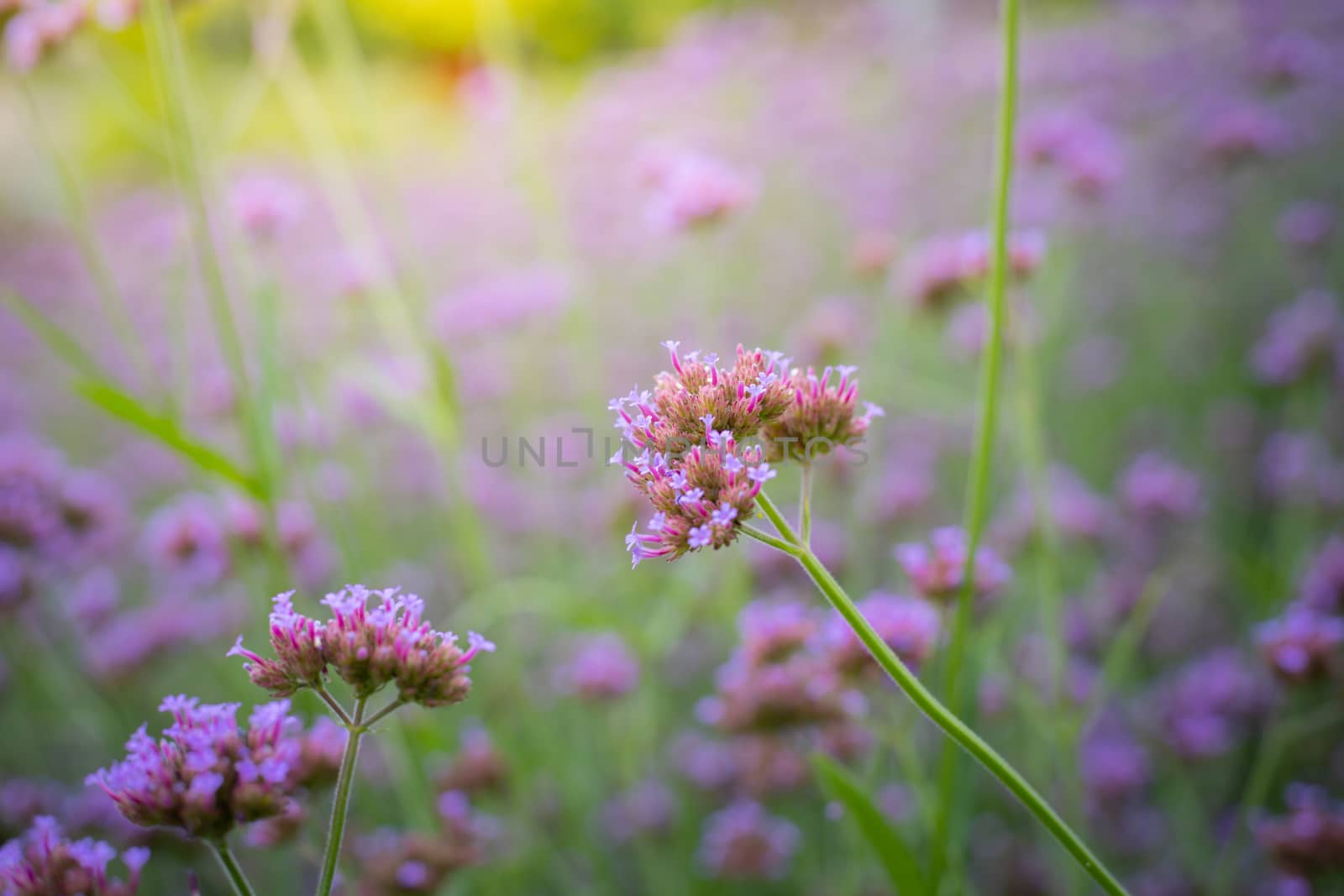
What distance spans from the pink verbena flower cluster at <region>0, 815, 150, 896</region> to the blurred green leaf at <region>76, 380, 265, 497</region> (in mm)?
486

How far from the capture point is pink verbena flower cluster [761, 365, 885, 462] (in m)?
0.98

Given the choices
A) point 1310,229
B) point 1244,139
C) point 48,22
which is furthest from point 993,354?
point 1244,139

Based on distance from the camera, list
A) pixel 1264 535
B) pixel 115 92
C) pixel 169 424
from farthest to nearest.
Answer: pixel 1264 535 < pixel 115 92 < pixel 169 424

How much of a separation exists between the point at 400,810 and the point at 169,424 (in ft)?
5.90

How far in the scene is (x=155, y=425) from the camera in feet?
3.86

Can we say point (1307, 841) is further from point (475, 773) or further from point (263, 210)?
point (263, 210)

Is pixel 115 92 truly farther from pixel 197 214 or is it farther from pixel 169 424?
pixel 169 424

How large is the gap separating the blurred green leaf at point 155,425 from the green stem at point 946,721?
88 centimetres

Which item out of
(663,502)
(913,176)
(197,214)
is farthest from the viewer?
(913,176)

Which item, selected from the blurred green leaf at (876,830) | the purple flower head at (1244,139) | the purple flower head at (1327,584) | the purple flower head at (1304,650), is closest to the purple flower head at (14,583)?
the blurred green leaf at (876,830)

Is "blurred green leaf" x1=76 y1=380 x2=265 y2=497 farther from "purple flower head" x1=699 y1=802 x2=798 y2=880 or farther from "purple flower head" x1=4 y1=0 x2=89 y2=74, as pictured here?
"purple flower head" x1=699 y1=802 x2=798 y2=880

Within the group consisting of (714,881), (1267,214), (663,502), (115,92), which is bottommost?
(714,881)

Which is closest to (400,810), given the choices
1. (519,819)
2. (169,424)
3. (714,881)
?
(519,819)

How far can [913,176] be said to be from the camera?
532 centimetres
